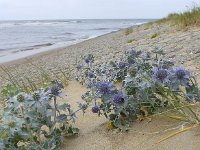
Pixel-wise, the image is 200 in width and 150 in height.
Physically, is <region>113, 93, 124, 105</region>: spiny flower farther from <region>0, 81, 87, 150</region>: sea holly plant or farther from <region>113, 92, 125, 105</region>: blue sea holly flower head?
<region>0, 81, 87, 150</region>: sea holly plant

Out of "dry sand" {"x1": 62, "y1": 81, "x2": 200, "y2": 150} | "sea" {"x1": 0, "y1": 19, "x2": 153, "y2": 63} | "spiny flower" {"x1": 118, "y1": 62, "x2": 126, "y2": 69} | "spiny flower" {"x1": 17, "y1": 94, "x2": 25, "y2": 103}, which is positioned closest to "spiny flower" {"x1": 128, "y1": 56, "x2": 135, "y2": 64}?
"spiny flower" {"x1": 118, "y1": 62, "x2": 126, "y2": 69}

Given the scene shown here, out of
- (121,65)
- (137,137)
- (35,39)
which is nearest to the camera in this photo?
(137,137)

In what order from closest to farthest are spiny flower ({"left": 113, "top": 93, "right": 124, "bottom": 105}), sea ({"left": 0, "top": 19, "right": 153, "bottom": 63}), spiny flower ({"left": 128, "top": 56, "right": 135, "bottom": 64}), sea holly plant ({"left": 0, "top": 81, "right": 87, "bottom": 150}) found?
sea holly plant ({"left": 0, "top": 81, "right": 87, "bottom": 150})
spiny flower ({"left": 113, "top": 93, "right": 124, "bottom": 105})
spiny flower ({"left": 128, "top": 56, "right": 135, "bottom": 64})
sea ({"left": 0, "top": 19, "right": 153, "bottom": 63})

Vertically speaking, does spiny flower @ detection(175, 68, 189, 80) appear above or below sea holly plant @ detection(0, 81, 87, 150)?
above

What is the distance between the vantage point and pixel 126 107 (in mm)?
2303

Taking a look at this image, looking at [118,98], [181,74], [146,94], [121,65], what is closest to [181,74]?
[181,74]

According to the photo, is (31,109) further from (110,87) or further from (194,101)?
(194,101)

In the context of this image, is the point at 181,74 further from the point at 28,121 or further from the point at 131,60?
the point at 28,121

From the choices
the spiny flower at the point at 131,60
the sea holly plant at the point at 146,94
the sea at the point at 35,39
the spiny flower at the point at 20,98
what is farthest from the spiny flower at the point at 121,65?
the sea at the point at 35,39

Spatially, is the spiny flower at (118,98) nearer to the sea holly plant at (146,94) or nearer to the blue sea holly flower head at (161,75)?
the sea holly plant at (146,94)

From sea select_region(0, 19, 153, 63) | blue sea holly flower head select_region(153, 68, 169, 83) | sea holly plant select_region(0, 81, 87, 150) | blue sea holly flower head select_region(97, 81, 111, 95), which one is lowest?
sea select_region(0, 19, 153, 63)

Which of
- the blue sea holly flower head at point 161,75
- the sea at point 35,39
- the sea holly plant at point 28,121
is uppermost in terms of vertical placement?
the blue sea holly flower head at point 161,75

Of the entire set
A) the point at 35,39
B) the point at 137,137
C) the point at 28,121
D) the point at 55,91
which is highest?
the point at 55,91

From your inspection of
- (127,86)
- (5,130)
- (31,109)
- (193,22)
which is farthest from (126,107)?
(193,22)
